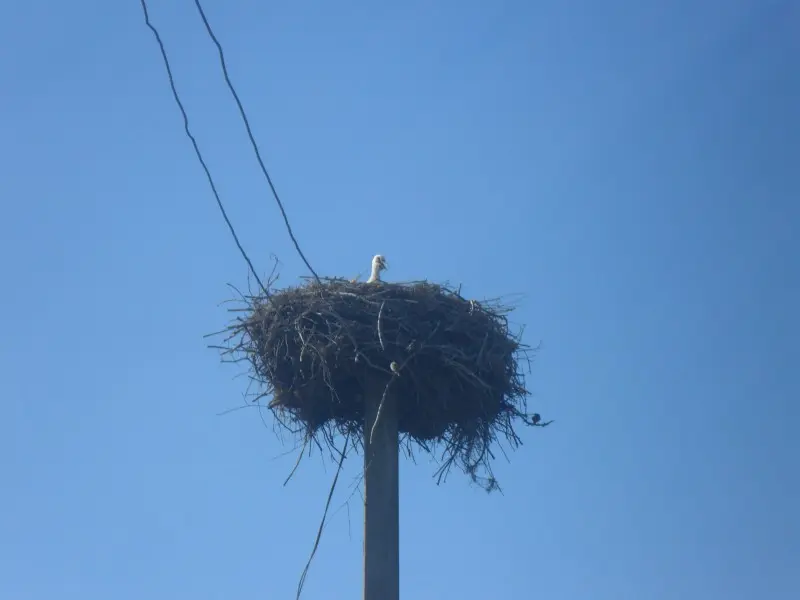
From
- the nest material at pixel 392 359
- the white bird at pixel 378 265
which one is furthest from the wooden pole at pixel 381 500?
the white bird at pixel 378 265

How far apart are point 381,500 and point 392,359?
0.97 meters

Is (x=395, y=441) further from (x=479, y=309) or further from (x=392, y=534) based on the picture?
(x=479, y=309)

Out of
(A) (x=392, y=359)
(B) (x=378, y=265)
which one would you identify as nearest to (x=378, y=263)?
(B) (x=378, y=265)

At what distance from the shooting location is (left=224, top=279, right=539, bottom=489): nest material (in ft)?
24.1

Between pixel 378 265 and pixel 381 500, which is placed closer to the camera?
pixel 381 500

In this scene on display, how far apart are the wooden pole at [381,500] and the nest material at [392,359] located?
8.0 inches

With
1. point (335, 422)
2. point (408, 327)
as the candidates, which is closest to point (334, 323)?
point (408, 327)

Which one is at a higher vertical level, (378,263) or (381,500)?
(378,263)

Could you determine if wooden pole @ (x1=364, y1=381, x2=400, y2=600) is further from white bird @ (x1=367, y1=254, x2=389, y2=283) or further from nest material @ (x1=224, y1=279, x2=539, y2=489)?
white bird @ (x1=367, y1=254, x2=389, y2=283)

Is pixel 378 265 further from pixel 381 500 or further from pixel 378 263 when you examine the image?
pixel 381 500

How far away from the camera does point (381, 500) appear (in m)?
7.12

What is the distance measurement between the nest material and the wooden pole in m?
0.20

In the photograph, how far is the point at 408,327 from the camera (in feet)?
24.4

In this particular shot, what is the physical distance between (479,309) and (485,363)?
1.77 feet
